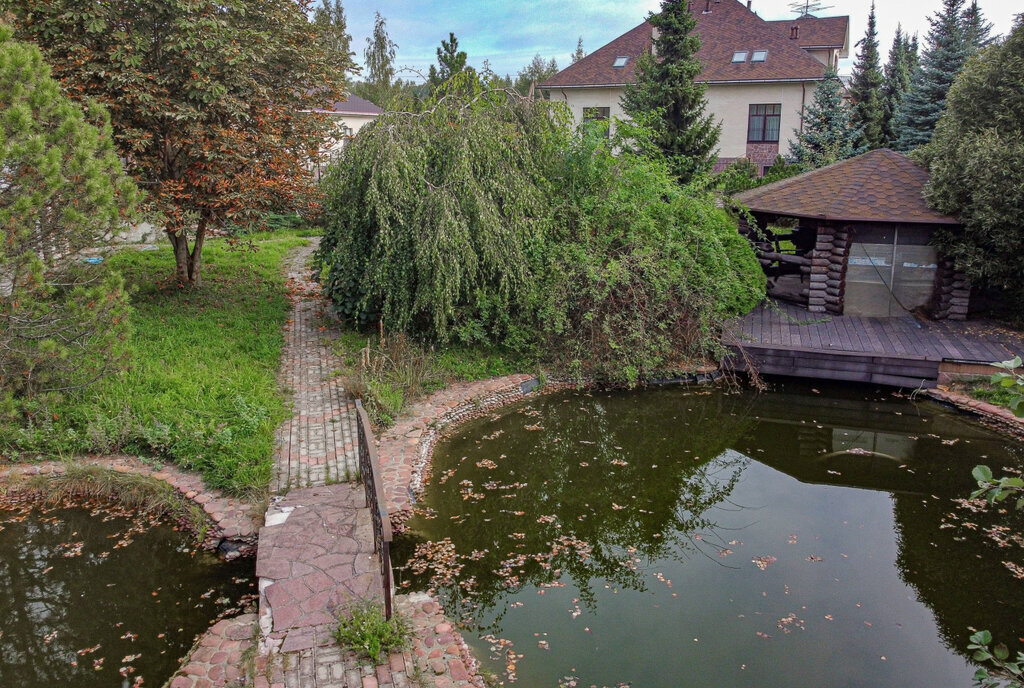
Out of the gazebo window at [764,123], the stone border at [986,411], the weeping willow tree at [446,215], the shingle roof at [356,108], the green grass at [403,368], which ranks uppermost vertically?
the shingle roof at [356,108]

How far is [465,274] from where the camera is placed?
11.1 metres

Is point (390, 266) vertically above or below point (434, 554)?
above

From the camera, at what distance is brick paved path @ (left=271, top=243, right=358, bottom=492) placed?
26.1ft

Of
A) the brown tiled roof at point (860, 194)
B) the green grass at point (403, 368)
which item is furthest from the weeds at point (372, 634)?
the brown tiled roof at point (860, 194)

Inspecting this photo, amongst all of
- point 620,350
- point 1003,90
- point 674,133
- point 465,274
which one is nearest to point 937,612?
point 620,350

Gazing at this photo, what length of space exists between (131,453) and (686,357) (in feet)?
28.2

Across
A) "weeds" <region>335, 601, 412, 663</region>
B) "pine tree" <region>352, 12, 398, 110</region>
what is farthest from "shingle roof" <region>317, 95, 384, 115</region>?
"weeds" <region>335, 601, 412, 663</region>

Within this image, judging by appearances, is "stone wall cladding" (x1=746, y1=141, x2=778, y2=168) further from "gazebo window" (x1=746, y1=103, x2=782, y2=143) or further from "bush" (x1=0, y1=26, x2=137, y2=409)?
"bush" (x1=0, y1=26, x2=137, y2=409)

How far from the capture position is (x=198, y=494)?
7.54 metres

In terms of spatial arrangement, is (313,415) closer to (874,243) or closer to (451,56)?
(874,243)

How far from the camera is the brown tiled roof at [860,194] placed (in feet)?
42.3

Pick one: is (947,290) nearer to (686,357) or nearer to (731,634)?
(686,357)

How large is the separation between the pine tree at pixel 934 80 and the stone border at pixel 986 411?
14735mm

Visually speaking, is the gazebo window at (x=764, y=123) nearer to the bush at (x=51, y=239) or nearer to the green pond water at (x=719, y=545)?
the green pond water at (x=719, y=545)
